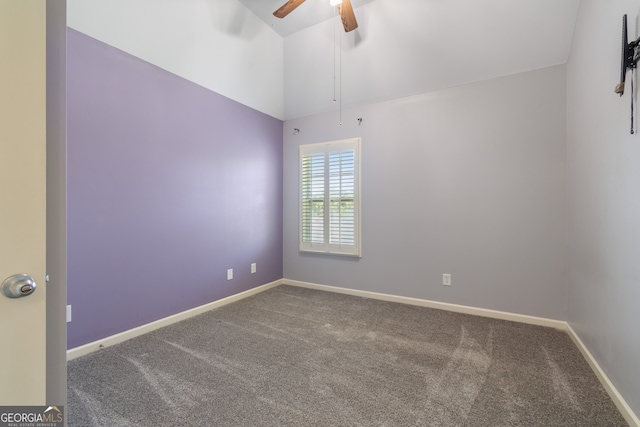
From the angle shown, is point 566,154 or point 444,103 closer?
point 566,154

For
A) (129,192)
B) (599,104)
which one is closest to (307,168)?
(129,192)

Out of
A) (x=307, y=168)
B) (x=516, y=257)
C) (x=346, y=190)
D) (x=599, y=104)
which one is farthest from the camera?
(x=307, y=168)

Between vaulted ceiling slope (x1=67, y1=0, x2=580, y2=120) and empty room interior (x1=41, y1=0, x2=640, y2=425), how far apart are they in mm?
17

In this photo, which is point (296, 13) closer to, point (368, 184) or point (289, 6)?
point (289, 6)

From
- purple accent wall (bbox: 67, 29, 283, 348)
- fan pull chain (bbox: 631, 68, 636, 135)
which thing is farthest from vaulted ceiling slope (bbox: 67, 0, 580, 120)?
fan pull chain (bbox: 631, 68, 636, 135)

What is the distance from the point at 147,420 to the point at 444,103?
12.6ft

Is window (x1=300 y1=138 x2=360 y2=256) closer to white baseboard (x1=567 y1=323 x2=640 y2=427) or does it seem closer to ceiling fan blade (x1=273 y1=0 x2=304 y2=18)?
ceiling fan blade (x1=273 y1=0 x2=304 y2=18)

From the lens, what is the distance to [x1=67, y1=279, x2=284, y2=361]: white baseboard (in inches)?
85.4

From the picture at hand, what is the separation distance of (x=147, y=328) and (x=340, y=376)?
6.29 ft

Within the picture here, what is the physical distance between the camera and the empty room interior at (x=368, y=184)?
6.11ft

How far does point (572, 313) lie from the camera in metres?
2.51
